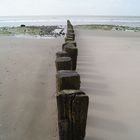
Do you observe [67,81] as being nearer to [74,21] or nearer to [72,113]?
[72,113]

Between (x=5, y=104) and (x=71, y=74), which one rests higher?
(x=71, y=74)

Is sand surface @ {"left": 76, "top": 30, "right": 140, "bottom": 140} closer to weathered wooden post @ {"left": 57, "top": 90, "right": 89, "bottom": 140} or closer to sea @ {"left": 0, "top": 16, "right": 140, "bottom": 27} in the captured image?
weathered wooden post @ {"left": 57, "top": 90, "right": 89, "bottom": 140}

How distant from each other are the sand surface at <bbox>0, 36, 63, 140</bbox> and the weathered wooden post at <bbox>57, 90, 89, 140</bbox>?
63 centimetres

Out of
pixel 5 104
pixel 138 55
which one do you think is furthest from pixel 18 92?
pixel 138 55

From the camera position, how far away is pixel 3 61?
8938 millimetres

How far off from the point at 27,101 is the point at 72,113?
7.20ft

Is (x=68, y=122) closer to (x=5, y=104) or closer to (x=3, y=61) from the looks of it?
(x=5, y=104)

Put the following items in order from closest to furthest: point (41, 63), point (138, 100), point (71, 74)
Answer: point (71, 74), point (138, 100), point (41, 63)

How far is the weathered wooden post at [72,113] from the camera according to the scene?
3129 mm

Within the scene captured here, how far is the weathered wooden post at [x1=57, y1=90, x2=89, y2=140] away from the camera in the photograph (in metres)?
3.13

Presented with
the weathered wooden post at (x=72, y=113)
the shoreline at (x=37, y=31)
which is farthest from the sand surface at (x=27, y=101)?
the shoreline at (x=37, y=31)

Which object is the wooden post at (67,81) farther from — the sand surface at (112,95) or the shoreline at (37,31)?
the shoreline at (37,31)

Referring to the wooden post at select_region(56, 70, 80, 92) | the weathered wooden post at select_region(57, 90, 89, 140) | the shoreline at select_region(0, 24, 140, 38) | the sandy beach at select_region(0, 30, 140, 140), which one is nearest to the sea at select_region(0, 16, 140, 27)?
the shoreline at select_region(0, 24, 140, 38)

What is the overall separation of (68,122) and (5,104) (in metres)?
2.14
